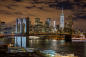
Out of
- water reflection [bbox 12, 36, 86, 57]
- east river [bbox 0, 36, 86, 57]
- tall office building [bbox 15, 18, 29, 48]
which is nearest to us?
tall office building [bbox 15, 18, 29, 48]

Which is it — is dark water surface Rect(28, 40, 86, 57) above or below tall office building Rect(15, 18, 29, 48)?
below

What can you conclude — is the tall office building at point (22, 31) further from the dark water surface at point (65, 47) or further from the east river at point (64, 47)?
the dark water surface at point (65, 47)

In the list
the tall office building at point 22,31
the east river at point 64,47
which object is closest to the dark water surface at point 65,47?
the east river at point 64,47

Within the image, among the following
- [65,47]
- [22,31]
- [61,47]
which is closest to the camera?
[22,31]

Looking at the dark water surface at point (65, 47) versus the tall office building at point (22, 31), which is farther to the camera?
the dark water surface at point (65, 47)

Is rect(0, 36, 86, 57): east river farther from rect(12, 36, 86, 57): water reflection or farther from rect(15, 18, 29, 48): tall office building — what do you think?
rect(15, 18, 29, 48): tall office building

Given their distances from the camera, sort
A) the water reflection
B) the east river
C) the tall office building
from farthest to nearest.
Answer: the east river, the water reflection, the tall office building

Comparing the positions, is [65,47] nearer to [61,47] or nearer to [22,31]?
[61,47]

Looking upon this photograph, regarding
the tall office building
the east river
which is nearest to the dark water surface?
the east river

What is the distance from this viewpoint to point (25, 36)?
1213 cm

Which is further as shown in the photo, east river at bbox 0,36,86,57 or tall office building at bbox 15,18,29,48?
east river at bbox 0,36,86,57

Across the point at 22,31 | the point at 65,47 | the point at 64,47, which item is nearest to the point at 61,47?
the point at 64,47

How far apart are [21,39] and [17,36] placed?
1.31 feet

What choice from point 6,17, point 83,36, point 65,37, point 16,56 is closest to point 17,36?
point 6,17
